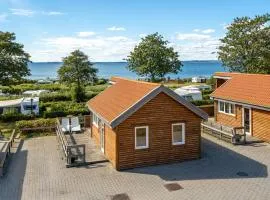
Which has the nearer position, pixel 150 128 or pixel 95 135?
pixel 150 128

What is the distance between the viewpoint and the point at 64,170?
20.1m

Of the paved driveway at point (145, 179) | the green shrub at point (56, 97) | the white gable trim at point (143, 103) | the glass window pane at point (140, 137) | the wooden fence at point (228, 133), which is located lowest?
the paved driveway at point (145, 179)

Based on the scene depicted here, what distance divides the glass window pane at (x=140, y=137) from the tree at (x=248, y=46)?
2737cm

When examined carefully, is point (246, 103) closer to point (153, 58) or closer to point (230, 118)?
point (230, 118)

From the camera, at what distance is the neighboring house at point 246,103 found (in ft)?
85.6

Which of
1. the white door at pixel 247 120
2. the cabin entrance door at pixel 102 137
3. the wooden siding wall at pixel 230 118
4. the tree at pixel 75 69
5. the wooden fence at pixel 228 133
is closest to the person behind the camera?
the cabin entrance door at pixel 102 137

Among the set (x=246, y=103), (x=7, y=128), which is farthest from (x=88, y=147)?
(x=246, y=103)

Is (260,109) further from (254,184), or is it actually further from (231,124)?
(254,184)

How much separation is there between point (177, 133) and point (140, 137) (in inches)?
98.7

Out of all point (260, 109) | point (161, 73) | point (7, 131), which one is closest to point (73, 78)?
point (161, 73)

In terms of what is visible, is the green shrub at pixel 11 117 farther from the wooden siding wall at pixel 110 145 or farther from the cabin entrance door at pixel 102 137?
the wooden siding wall at pixel 110 145

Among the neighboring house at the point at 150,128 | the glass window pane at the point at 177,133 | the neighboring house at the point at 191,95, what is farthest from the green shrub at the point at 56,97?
the glass window pane at the point at 177,133

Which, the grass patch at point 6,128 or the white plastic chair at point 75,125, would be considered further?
the grass patch at point 6,128

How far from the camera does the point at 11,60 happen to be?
36875mm
